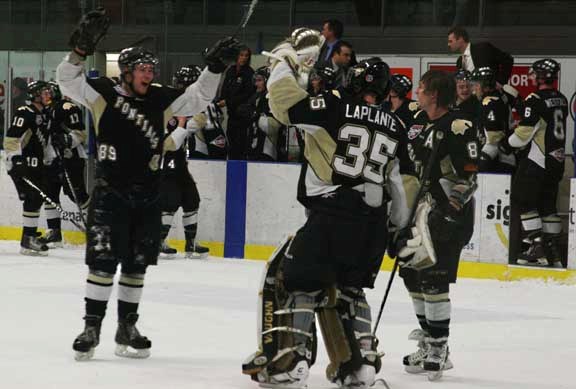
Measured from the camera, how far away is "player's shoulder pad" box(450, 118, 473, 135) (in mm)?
6406

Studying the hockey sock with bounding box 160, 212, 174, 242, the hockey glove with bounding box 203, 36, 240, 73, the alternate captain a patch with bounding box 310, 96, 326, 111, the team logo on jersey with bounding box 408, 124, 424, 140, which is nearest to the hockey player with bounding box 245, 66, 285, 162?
the hockey sock with bounding box 160, 212, 174, 242

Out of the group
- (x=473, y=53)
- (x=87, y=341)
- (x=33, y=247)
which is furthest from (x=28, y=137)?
(x=87, y=341)

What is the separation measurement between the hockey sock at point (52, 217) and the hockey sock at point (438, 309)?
680 cm

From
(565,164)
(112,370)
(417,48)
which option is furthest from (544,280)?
(112,370)

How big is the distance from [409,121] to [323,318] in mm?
4910

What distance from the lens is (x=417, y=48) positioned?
1321 cm

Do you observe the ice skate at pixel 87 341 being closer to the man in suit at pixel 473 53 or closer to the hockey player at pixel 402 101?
the hockey player at pixel 402 101

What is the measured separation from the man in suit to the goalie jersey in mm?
5548

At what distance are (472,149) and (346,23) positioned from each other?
7.76 meters

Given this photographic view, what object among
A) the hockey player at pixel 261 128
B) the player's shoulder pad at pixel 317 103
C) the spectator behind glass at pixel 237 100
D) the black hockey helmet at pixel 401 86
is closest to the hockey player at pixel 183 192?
the spectator behind glass at pixel 237 100

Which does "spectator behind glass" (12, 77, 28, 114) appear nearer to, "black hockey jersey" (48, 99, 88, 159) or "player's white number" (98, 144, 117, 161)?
"black hockey jersey" (48, 99, 88, 159)

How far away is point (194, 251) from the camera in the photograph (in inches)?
474

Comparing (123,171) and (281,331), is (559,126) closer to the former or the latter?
(123,171)

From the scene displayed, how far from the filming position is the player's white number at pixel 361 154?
5742mm
